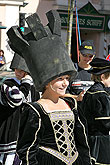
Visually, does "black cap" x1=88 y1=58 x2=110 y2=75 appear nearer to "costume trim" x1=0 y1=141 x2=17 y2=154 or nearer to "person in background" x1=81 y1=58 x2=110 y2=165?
"person in background" x1=81 y1=58 x2=110 y2=165

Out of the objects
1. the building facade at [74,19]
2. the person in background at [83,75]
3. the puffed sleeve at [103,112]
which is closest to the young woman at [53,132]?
the puffed sleeve at [103,112]

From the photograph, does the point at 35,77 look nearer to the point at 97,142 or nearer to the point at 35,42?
the point at 35,42

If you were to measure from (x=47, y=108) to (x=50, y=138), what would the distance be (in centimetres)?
23

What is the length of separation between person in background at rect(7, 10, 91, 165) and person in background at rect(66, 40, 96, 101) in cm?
238

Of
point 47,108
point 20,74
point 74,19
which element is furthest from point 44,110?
point 74,19

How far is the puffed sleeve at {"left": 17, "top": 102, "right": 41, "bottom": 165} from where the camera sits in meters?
2.61

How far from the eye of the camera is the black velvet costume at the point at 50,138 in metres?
2.63

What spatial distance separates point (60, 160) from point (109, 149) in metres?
1.54

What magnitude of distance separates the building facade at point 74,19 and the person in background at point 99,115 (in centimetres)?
1208

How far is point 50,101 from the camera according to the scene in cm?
288

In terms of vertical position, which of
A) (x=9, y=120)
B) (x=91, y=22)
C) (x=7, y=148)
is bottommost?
(x=7, y=148)

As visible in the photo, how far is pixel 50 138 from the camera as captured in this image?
109 inches

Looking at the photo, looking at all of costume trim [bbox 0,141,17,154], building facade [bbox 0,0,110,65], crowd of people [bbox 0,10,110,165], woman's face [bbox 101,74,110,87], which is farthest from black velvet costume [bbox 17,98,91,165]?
building facade [bbox 0,0,110,65]

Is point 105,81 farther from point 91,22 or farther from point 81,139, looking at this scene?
point 91,22
